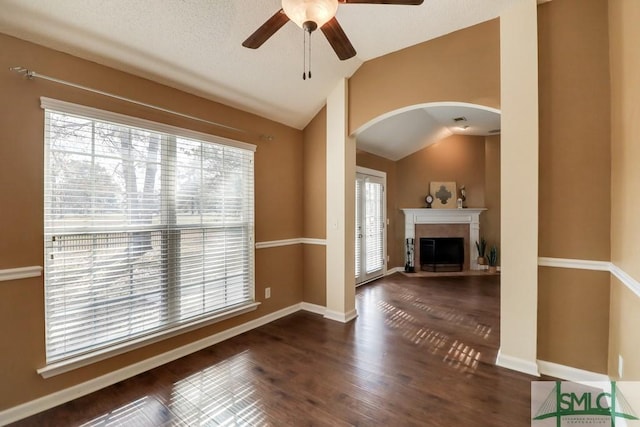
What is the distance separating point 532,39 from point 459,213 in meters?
4.57

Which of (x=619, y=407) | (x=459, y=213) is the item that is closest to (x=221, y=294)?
(x=619, y=407)

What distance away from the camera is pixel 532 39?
2.37 m

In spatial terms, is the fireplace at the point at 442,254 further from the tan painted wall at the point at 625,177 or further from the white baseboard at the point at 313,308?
the tan painted wall at the point at 625,177

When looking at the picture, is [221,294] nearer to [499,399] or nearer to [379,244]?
[499,399]

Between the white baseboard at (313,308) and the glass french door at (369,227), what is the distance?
5.04 feet

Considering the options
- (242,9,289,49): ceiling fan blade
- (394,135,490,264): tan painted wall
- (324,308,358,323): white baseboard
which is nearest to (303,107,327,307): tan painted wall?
(324,308,358,323): white baseboard

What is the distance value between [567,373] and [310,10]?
3.24 m

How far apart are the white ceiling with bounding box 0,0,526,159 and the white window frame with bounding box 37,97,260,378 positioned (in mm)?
418

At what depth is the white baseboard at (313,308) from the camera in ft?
12.7

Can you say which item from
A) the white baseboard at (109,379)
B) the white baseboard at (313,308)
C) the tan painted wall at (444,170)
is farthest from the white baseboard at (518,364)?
the tan painted wall at (444,170)

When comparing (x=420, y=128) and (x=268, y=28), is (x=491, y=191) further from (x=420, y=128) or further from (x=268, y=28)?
(x=268, y=28)

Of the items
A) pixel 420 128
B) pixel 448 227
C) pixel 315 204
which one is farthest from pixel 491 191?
pixel 315 204

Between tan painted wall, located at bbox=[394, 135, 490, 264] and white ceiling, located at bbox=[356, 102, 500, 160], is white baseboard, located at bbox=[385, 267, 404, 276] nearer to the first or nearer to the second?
tan painted wall, located at bbox=[394, 135, 490, 264]

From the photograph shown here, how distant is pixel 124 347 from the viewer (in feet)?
7.61
